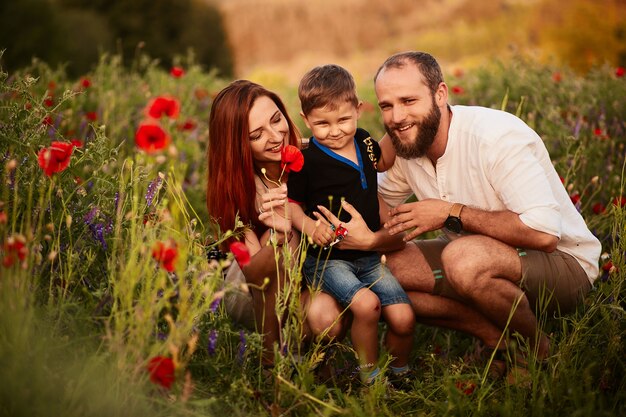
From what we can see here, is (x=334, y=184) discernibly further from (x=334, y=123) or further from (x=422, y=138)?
(x=422, y=138)

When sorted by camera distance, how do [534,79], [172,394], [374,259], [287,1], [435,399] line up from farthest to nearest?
[287,1] < [534,79] < [374,259] < [435,399] < [172,394]

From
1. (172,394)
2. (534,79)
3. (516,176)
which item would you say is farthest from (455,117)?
(534,79)

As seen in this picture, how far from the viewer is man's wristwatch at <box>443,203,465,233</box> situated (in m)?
3.20

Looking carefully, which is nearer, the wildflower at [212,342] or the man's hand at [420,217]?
the wildflower at [212,342]

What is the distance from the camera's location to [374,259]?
3330 millimetres

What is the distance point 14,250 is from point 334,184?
1.59m

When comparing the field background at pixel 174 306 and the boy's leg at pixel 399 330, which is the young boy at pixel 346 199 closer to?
the boy's leg at pixel 399 330

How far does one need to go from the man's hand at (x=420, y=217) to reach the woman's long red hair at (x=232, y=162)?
73 cm

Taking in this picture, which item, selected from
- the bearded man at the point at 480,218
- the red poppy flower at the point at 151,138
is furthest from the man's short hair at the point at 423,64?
the red poppy flower at the point at 151,138

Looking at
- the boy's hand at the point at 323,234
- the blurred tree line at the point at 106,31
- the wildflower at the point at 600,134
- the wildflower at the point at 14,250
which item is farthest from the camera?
the blurred tree line at the point at 106,31

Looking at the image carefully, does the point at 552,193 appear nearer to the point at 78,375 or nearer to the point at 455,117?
the point at 455,117

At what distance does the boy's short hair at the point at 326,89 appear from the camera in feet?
10.1

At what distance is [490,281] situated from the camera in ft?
10.2

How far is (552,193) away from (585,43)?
1179 centimetres
